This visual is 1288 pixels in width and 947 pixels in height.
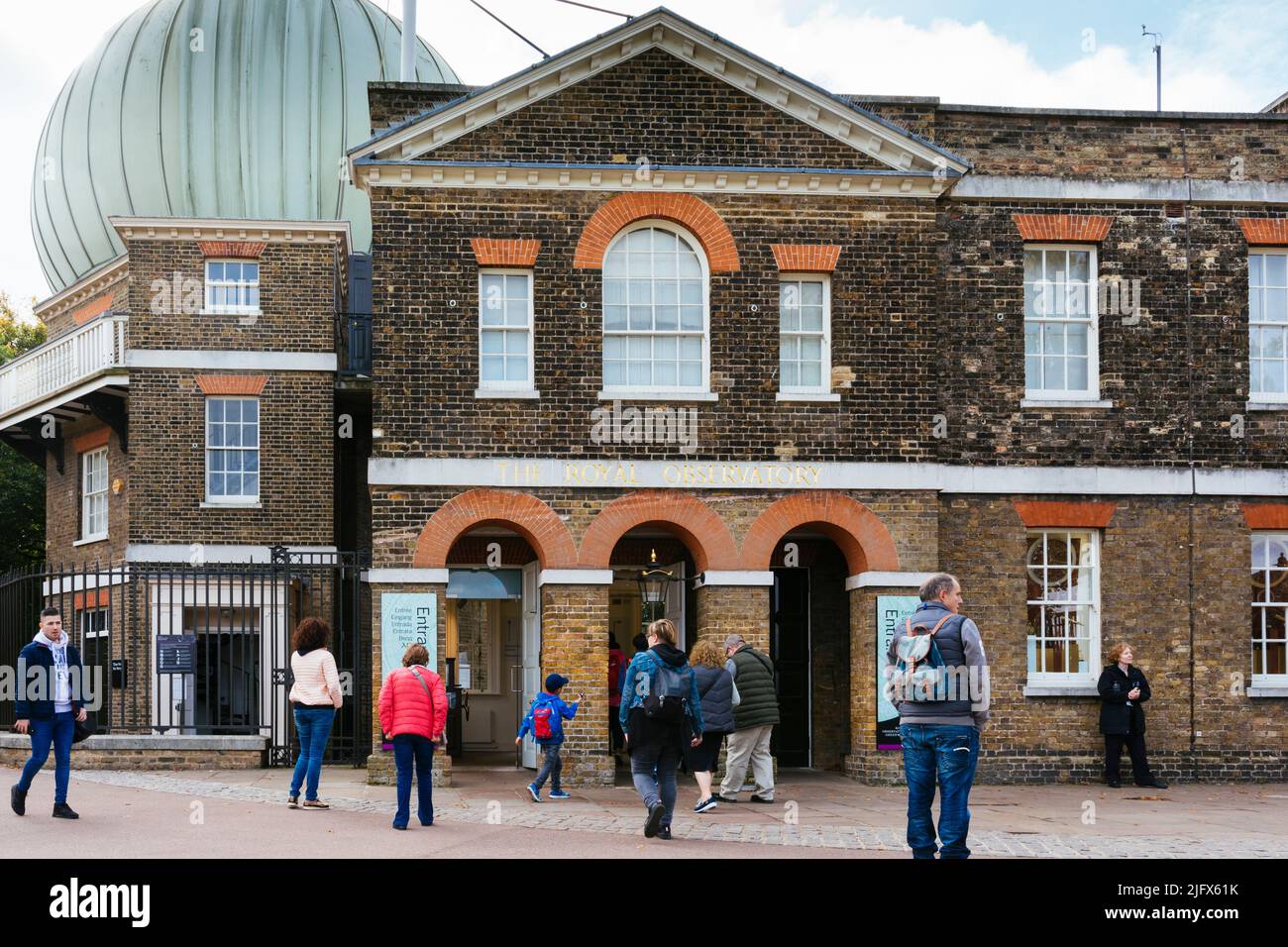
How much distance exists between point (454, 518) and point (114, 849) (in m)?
7.14

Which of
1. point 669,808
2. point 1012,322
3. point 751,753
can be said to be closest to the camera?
point 669,808

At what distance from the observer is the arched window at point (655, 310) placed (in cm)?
1897

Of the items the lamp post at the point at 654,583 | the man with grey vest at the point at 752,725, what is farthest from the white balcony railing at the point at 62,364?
the man with grey vest at the point at 752,725

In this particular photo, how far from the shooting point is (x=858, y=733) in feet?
62.5

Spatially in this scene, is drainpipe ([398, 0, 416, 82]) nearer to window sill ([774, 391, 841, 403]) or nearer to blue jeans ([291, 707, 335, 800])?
window sill ([774, 391, 841, 403])

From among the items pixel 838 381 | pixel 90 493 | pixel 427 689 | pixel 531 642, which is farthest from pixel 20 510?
pixel 427 689

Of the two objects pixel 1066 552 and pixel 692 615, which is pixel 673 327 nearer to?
pixel 692 615

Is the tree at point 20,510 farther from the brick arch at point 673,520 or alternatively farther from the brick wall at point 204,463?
the brick arch at point 673,520

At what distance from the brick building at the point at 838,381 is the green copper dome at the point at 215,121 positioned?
35.7ft

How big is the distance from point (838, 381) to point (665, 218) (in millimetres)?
2940

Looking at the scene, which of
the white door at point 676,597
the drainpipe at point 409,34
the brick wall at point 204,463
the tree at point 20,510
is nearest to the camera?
the white door at point 676,597

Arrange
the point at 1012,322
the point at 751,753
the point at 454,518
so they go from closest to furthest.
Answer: the point at 751,753
the point at 454,518
the point at 1012,322

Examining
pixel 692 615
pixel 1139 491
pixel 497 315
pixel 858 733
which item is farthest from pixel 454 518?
pixel 1139 491

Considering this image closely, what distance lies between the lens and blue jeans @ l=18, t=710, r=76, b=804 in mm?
13328
